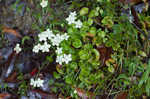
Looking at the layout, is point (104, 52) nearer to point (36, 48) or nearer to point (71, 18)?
point (71, 18)

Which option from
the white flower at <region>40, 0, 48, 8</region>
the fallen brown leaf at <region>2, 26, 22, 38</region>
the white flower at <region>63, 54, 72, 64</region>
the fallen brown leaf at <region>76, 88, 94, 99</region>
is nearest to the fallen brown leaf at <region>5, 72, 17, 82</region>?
the fallen brown leaf at <region>2, 26, 22, 38</region>

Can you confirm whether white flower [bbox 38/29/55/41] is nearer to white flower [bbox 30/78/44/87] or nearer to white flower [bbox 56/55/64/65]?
white flower [bbox 56/55/64/65]

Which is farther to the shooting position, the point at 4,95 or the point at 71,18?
the point at 4,95

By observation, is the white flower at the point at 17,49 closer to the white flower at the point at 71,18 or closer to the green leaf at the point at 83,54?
the white flower at the point at 71,18

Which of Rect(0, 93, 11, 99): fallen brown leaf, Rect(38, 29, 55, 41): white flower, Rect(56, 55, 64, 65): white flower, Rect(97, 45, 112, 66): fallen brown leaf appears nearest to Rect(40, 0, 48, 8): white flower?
Rect(38, 29, 55, 41): white flower

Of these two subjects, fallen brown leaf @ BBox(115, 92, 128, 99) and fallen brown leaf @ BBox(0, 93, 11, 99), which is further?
fallen brown leaf @ BBox(0, 93, 11, 99)

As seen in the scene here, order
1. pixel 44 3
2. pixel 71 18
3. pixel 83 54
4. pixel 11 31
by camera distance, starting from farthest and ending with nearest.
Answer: pixel 11 31 < pixel 44 3 < pixel 71 18 < pixel 83 54

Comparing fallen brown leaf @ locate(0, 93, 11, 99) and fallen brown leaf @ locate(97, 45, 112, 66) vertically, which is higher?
fallen brown leaf @ locate(97, 45, 112, 66)

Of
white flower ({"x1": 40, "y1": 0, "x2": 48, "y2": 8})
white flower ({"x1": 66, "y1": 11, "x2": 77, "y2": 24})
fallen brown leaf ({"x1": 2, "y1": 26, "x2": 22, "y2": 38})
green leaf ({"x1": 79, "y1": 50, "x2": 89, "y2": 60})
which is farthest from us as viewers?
fallen brown leaf ({"x1": 2, "y1": 26, "x2": 22, "y2": 38})

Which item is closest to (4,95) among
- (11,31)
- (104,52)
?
(11,31)

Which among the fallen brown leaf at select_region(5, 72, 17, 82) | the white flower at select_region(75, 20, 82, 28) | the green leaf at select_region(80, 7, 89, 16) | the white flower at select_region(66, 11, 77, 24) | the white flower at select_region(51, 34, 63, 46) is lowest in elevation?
the fallen brown leaf at select_region(5, 72, 17, 82)

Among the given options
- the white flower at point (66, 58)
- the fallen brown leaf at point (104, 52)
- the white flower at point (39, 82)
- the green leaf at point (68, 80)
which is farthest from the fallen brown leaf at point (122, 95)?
the white flower at point (39, 82)

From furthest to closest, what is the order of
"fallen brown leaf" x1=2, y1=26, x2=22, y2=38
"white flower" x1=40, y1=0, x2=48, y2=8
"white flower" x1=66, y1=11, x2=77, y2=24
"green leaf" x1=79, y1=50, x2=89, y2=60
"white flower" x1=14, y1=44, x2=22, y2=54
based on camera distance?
"fallen brown leaf" x1=2, y1=26, x2=22, y2=38, "white flower" x1=14, y1=44, x2=22, y2=54, "white flower" x1=40, y1=0, x2=48, y2=8, "white flower" x1=66, y1=11, x2=77, y2=24, "green leaf" x1=79, y1=50, x2=89, y2=60

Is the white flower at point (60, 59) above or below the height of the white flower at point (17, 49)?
below
